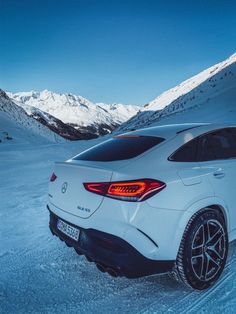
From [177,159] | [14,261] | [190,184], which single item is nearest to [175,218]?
[190,184]

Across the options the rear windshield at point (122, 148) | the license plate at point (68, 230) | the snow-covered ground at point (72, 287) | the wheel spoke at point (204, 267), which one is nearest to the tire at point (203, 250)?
the wheel spoke at point (204, 267)

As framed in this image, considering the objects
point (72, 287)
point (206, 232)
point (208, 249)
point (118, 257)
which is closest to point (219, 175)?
point (206, 232)

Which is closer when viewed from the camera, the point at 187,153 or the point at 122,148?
the point at 187,153

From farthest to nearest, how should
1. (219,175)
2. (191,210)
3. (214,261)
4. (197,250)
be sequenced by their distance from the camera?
(219,175) < (214,261) < (197,250) < (191,210)

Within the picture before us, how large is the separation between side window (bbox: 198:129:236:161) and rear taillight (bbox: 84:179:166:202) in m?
0.75

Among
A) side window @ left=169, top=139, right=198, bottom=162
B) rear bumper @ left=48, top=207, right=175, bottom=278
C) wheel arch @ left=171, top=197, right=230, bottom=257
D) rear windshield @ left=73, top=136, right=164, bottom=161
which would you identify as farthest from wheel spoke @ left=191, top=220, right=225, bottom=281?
rear windshield @ left=73, top=136, right=164, bottom=161

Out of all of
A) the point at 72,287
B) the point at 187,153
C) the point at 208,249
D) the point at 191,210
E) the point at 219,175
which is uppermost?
the point at 187,153

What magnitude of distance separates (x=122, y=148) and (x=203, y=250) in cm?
133

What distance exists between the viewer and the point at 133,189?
9.42 feet

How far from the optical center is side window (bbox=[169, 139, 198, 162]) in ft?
10.6

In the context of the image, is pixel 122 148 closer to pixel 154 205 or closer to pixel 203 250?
pixel 154 205

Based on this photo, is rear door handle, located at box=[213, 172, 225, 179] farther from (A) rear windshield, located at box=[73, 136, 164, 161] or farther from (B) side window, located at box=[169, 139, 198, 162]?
(A) rear windshield, located at box=[73, 136, 164, 161]

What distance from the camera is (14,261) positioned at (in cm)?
398

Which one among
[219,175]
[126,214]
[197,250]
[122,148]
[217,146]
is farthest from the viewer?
[217,146]
